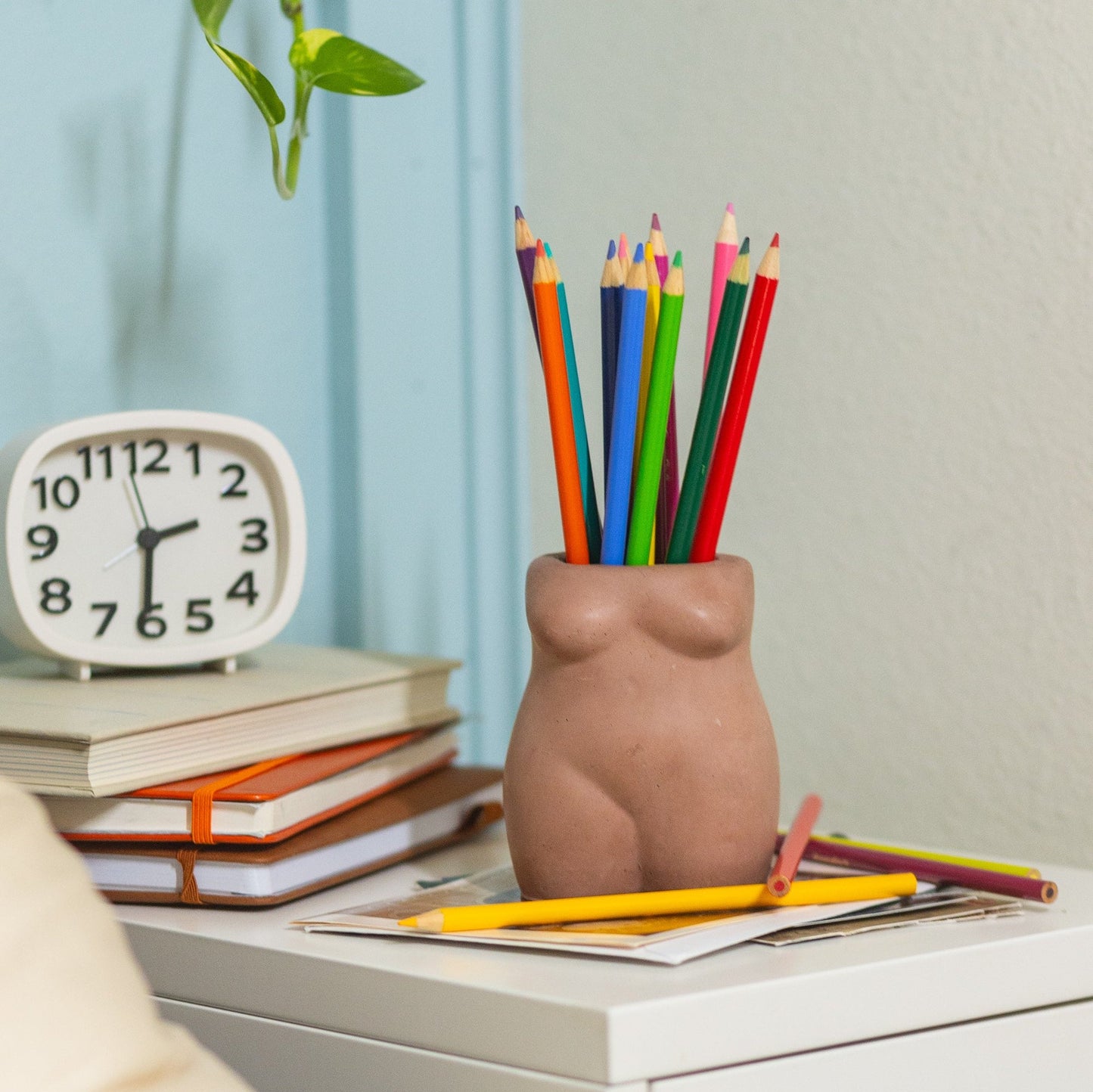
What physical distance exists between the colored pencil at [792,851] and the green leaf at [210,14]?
0.52m

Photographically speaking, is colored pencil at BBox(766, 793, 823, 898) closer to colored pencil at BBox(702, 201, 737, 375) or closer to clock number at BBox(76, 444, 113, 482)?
colored pencil at BBox(702, 201, 737, 375)

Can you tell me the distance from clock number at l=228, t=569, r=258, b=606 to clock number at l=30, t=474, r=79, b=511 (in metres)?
0.10

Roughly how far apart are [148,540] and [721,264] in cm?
35

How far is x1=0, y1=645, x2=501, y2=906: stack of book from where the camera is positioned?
60 cm

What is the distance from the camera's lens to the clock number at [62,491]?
0.71m

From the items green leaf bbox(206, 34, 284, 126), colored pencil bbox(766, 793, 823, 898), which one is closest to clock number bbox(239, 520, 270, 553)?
green leaf bbox(206, 34, 284, 126)

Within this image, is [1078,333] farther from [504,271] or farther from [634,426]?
[504,271]

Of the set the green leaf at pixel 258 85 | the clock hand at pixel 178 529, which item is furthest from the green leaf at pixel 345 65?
the clock hand at pixel 178 529

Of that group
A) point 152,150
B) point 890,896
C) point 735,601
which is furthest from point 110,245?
point 890,896

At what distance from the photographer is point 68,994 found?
376 millimetres

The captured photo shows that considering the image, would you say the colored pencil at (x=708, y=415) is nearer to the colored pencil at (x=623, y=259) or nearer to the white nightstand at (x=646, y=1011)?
the colored pencil at (x=623, y=259)

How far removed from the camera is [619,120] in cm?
95

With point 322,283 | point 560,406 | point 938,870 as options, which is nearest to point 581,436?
point 560,406

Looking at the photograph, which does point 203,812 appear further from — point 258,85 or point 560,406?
point 258,85
